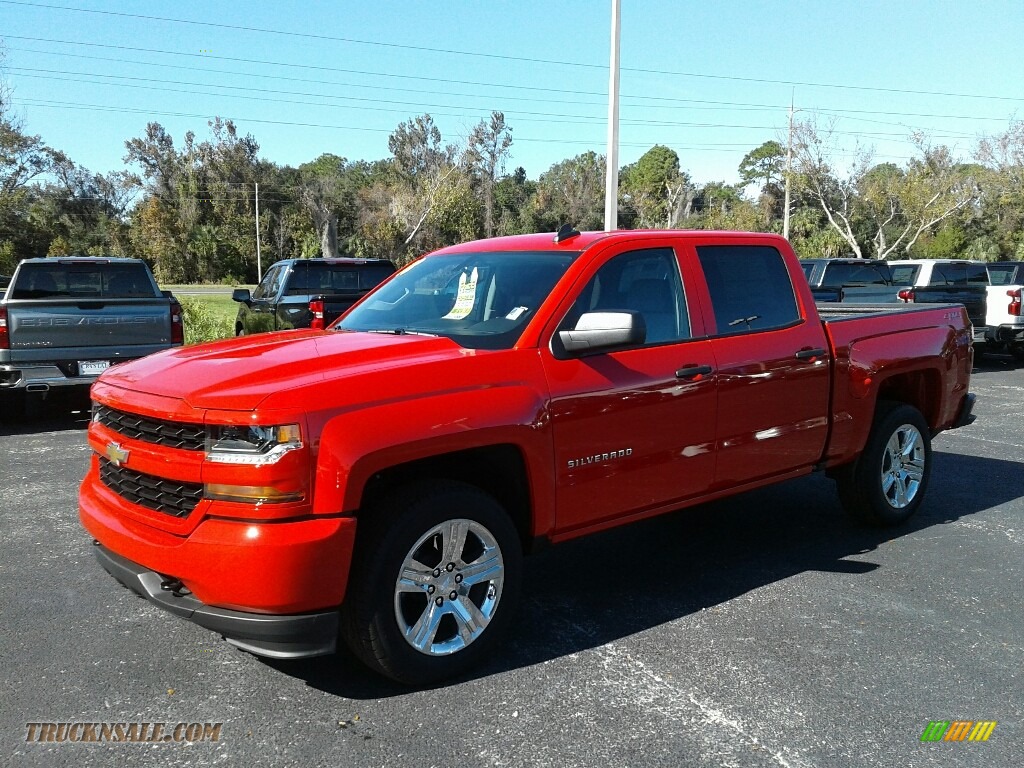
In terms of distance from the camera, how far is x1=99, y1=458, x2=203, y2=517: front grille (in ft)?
10.7

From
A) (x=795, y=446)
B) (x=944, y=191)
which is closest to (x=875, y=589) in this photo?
(x=795, y=446)

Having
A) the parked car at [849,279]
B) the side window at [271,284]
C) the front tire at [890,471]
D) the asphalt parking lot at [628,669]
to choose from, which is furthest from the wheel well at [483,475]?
the parked car at [849,279]

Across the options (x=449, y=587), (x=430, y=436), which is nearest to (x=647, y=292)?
(x=430, y=436)

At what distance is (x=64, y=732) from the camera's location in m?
3.19

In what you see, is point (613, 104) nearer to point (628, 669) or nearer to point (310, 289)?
point (310, 289)

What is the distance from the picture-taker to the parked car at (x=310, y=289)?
11188 millimetres

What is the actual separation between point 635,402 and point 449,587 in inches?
48.5

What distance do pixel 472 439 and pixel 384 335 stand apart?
97 cm

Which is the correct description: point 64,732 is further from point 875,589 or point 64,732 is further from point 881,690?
point 875,589

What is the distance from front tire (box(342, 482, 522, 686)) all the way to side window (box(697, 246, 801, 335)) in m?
1.83

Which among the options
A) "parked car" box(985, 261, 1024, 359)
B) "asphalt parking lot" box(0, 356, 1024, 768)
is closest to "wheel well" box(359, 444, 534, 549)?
"asphalt parking lot" box(0, 356, 1024, 768)

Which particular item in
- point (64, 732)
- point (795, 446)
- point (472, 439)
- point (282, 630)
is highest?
point (472, 439)

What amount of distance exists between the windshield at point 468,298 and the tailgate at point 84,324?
5118mm

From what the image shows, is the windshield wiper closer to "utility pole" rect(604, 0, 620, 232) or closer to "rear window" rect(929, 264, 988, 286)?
"utility pole" rect(604, 0, 620, 232)
